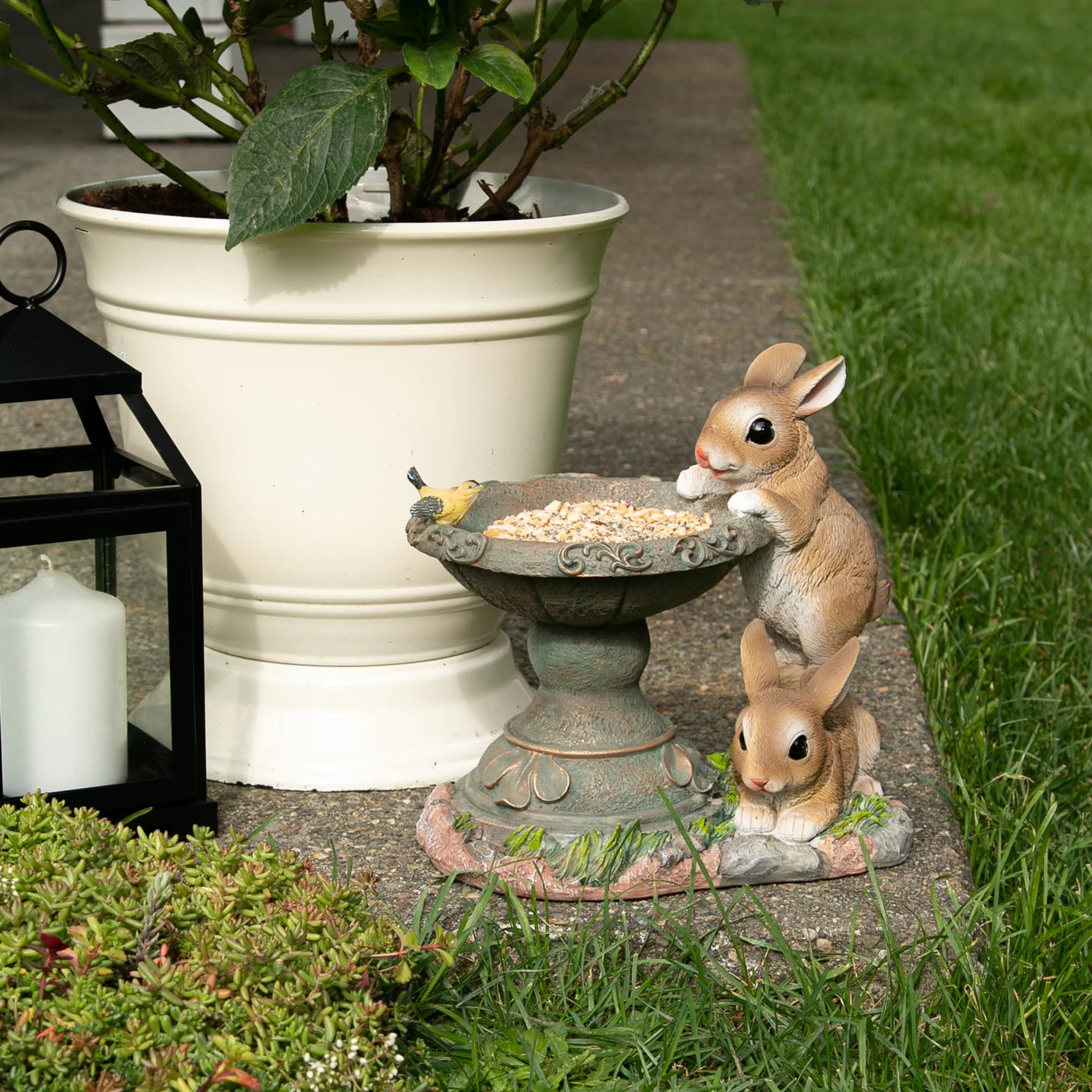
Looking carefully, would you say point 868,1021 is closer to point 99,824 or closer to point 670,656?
point 99,824

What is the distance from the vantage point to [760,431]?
5.41 feet

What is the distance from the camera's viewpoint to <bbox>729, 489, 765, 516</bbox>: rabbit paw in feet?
5.32

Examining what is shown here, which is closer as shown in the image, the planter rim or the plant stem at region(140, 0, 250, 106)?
the planter rim

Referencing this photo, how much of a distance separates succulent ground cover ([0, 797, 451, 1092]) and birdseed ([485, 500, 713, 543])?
451mm

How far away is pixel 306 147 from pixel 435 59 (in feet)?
0.55

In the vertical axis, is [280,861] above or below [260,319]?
below

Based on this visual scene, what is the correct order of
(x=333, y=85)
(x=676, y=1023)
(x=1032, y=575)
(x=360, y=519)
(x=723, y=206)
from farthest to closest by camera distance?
(x=723, y=206) → (x=1032, y=575) → (x=360, y=519) → (x=333, y=85) → (x=676, y=1023)

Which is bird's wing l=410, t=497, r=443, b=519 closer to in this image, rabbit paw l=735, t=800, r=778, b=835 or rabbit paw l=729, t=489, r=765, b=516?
rabbit paw l=729, t=489, r=765, b=516

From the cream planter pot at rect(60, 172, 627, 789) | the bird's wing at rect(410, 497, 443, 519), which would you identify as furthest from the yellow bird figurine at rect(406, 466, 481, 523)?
the cream planter pot at rect(60, 172, 627, 789)

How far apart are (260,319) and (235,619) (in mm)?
395

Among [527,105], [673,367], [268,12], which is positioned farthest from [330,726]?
[673,367]

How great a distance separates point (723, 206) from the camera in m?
6.03

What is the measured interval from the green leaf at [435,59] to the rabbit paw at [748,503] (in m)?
0.54

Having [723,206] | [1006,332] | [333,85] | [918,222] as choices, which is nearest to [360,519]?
[333,85]
